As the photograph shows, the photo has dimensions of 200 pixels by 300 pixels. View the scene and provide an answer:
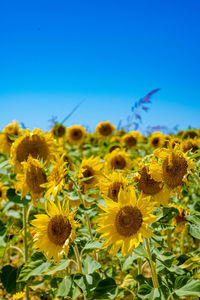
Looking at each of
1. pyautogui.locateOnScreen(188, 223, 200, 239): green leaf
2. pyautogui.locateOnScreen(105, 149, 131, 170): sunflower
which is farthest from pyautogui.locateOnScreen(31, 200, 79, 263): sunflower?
pyautogui.locateOnScreen(105, 149, 131, 170): sunflower

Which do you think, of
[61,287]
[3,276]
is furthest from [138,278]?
[3,276]

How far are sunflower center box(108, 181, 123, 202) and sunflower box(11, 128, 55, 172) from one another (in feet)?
1.96

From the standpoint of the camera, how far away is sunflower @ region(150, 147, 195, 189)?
1.51 meters

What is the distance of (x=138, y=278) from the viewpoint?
1646mm

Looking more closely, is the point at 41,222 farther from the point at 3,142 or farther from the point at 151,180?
the point at 3,142

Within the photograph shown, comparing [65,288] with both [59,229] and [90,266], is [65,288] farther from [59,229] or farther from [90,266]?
[59,229]

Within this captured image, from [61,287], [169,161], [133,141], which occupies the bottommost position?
[61,287]

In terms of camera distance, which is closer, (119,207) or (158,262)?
(119,207)

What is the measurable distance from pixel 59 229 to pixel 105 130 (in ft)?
14.6

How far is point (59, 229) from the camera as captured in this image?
147cm

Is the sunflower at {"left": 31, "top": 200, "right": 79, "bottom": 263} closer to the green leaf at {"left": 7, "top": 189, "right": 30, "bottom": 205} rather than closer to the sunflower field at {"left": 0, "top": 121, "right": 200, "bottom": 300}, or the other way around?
the sunflower field at {"left": 0, "top": 121, "right": 200, "bottom": 300}

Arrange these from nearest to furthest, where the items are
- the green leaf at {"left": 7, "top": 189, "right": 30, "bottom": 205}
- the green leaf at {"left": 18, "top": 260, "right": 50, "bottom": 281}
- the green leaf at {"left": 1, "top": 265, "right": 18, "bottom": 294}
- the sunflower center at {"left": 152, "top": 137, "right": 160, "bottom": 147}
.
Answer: the green leaf at {"left": 18, "top": 260, "right": 50, "bottom": 281} → the green leaf at {"left": 1, "top": 265, "right": 18, "bottom": 294} → the green leaf at {"left": 7, "top": 189, "right": 30, "bottom": 205} → the sunflower center at {"left": 152, "top": 137, "right": 160, "bottom": 147}

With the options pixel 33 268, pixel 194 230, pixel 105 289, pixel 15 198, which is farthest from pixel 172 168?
pixel 15 198

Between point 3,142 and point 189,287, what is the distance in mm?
2337
